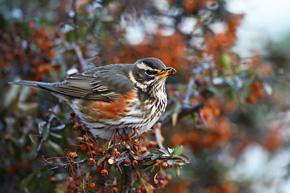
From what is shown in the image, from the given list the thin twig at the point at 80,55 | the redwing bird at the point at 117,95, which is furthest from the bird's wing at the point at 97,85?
the thin twig at the point at 80,55

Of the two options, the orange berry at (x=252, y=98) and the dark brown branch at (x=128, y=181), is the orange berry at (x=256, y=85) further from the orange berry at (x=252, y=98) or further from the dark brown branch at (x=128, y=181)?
the dark brown branch at (x=128, y=181)

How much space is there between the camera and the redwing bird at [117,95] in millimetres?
3010

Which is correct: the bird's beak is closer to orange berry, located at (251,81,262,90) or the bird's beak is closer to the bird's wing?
the bird's wing

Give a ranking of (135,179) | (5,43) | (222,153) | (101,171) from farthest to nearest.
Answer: (222,153) → (5,43) → (135,179) → (101,171)

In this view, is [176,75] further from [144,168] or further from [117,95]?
[144,168]

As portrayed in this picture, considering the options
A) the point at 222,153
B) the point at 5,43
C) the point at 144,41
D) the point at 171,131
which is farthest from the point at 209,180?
the point at 5,43

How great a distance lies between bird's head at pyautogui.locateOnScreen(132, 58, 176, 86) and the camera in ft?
10.1

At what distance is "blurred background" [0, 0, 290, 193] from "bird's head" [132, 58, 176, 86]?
1.12 ft

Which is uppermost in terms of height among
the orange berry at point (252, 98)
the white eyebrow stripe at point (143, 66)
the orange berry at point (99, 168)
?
the orange berry at point (252, 98)

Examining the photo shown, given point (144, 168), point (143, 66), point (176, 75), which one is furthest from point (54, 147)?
point (176, 75)

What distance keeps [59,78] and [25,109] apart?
57cm

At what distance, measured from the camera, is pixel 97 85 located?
10.7 ft

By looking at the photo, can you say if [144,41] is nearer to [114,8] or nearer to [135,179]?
[114,8]

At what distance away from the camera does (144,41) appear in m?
3.99
